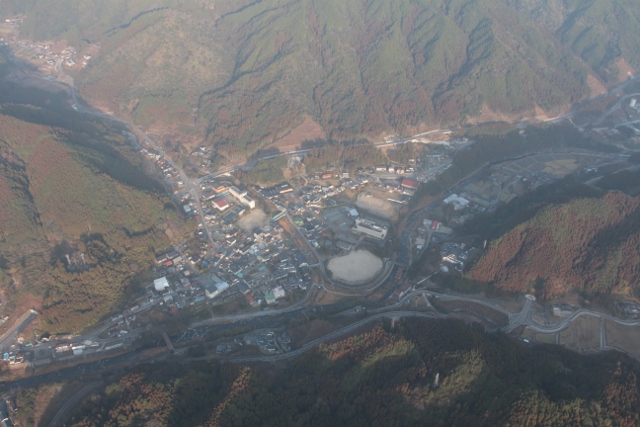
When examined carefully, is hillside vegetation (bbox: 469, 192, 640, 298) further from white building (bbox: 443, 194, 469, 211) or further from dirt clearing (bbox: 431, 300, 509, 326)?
white building (bbox: 443, 194, 469, 211)

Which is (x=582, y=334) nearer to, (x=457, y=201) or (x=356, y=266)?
(x=356, y=266)

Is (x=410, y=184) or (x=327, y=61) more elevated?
(x=327, y=61)

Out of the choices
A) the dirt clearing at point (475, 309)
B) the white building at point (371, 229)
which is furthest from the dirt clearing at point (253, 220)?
the dirt clearing at point (475, 309)

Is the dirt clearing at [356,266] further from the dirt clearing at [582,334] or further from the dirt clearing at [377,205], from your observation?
the dirt clearing at [582,334]

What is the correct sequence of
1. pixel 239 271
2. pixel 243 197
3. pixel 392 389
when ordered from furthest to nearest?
pixel 243 197 < pixel 239 271 < pixel 392 389

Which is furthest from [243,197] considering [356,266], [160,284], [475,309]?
[475,309]

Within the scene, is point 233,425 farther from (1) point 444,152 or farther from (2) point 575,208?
(1) point 444,152
